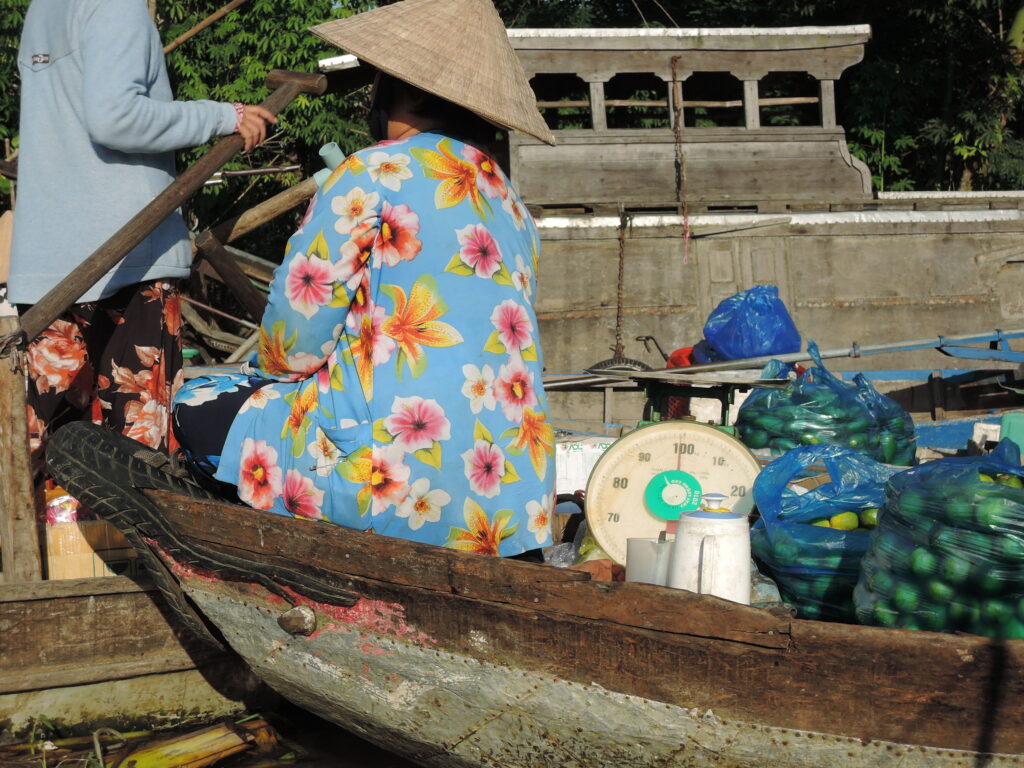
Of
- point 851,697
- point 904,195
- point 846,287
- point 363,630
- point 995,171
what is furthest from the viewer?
point 995,171

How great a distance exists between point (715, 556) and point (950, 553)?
458mm

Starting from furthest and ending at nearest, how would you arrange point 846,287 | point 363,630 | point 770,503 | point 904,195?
1. point 904,195
2. point 846,287
3. point 770,503
4. point 363,630

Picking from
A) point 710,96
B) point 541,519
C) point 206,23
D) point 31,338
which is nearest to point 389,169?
point 541,519

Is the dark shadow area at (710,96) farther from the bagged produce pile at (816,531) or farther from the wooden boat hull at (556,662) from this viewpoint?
the wooden boat hull at (556,662)

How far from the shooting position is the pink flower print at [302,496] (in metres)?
2.31

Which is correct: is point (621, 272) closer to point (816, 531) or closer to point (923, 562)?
point (816, 531)

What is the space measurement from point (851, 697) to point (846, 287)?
7.21 metres

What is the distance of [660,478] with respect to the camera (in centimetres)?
274

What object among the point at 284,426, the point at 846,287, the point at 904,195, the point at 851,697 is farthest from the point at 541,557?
the point at 904,195

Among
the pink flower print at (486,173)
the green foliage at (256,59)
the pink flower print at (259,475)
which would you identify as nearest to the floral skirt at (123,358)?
the pink flower print at (259,475)

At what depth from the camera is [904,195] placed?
9.85m

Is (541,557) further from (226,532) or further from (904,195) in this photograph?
(904,195)

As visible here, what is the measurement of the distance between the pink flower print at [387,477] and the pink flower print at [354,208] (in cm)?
49

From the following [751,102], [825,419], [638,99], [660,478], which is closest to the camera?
[660,478]
